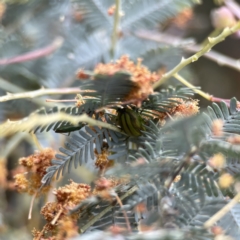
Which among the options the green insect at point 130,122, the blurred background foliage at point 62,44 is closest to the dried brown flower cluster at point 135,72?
the green insect at point 130,122

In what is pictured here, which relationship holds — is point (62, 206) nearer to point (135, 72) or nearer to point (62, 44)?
point (135, 72)

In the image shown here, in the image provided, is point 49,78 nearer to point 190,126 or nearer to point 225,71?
point 190,126

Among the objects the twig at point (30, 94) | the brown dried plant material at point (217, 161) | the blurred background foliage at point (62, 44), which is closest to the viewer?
the brown dried plant material at point (217, 161)

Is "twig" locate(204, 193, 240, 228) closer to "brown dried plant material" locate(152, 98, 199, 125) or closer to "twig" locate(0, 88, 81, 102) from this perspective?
"brown dried plant material" locate(152, 98, 199, 125)

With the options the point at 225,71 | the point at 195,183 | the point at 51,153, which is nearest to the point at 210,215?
the point at 195,183

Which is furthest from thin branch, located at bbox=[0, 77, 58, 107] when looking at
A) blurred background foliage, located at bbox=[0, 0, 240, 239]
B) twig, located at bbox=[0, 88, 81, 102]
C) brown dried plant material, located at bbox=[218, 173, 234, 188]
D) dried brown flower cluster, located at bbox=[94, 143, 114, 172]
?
brown dried plant material, located at bbox=[218, 173, 234, 188]

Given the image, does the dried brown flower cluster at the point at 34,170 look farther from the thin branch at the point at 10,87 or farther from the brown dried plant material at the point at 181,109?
the thin branch at the point at 10,87
